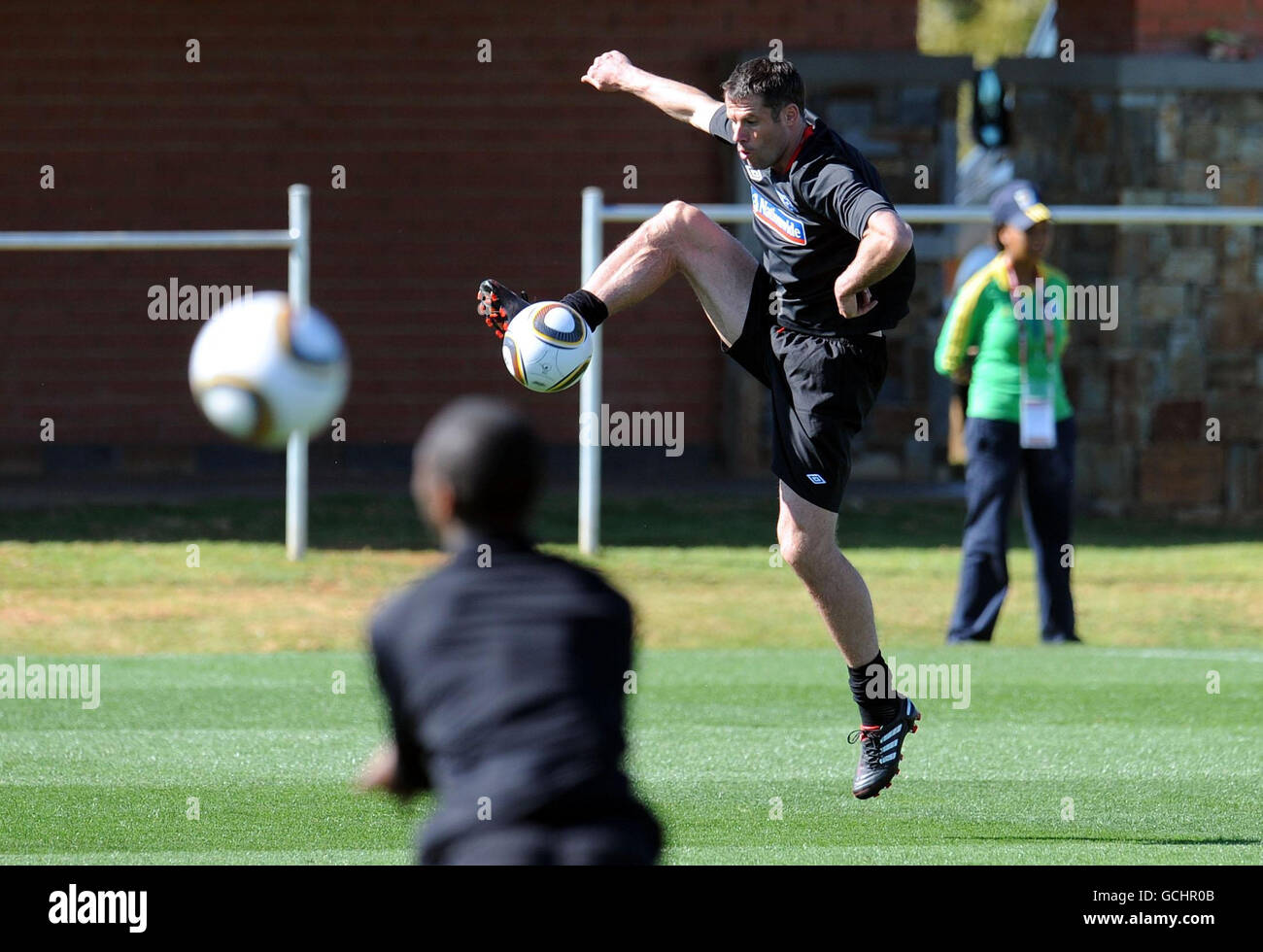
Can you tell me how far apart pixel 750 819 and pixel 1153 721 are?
2975 millimetres

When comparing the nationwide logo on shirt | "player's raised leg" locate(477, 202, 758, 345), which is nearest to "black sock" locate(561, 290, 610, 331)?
"player's raised leg" locate(477, 202, 758, 345)

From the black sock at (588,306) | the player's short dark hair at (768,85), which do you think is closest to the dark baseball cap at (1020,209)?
the player's short dark hair at (768,85)

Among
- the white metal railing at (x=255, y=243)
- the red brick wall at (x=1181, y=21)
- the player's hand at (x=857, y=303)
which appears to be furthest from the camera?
the red brick wall at (x=1181, y=21)

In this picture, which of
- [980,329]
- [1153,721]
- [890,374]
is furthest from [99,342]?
[1153,721]

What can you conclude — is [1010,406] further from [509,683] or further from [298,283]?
[509,683]

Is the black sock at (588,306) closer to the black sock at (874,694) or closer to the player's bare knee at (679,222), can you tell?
the player's bare knee at (679,222)

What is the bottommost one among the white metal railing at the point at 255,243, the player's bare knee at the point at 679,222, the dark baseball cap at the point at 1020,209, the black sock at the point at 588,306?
the black sock at the point at 588,306

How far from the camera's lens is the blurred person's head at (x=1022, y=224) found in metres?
11.0

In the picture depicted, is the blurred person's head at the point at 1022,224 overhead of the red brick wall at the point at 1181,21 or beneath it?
beneath

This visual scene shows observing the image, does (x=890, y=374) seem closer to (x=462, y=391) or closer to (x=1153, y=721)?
(x=462, y=391)

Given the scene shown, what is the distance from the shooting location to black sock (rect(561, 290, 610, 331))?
636 cm

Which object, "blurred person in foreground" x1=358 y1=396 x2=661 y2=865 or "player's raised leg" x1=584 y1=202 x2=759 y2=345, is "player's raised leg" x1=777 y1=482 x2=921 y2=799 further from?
"blurred person in foreground" x1=358 y1=396 x2=661 y2=865

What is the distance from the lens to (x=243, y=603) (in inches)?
501

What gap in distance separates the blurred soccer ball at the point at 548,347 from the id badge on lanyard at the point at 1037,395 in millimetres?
5400
